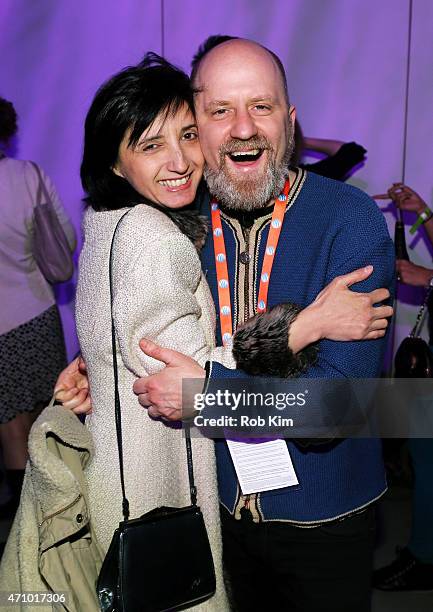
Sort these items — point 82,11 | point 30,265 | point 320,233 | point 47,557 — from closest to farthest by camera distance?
point 47,557 < point 320,233 < point 30,265 < point 82,11

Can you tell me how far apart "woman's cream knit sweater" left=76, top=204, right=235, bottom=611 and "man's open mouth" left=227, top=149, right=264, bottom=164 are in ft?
0.90

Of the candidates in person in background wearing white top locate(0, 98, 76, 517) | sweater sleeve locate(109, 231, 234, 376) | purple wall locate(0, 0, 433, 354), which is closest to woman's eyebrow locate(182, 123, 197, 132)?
sweater sleeve locate(109, 231, 234, 376)

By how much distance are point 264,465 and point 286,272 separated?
464 millimetres

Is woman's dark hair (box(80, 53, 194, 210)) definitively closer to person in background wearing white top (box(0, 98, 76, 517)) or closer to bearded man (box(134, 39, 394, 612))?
bearded man (box(134, 39, 394, 612))

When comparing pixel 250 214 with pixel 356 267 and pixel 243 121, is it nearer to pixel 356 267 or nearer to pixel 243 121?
pixel 243 121

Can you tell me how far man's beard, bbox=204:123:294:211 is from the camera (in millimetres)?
1765

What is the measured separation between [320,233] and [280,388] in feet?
1.28

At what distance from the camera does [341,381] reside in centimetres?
157

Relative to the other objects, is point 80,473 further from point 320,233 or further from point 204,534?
point 320,233

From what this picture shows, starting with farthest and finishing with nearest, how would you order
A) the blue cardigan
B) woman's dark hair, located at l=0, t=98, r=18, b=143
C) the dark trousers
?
1. woman's dark hair, located at l=0, t=98, r=18, b=143
2. the dark trousers
3. the blue cardigan

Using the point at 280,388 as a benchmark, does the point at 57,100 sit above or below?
above

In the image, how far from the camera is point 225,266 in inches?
71.7

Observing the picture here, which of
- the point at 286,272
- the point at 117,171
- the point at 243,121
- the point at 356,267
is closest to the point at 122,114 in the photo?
the point at 117,171

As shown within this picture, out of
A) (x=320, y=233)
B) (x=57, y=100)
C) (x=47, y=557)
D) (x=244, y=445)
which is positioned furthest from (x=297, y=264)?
(x=57, y=100)
